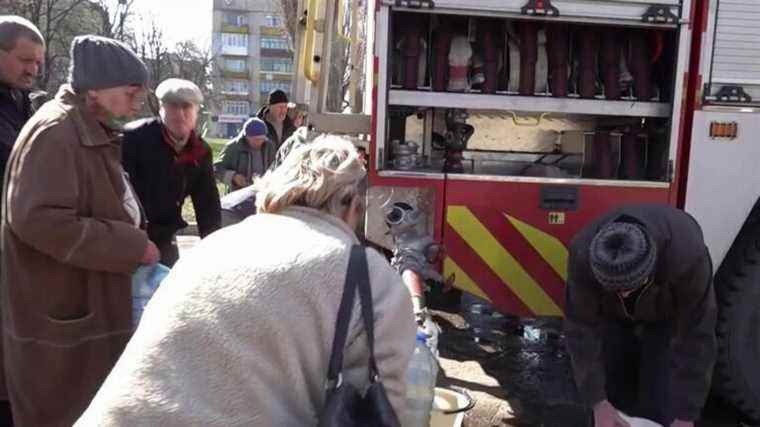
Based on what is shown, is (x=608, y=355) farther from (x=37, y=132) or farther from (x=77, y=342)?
(x=37, y=132)

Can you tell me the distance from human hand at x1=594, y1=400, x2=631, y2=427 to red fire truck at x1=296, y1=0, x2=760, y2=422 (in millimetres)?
898

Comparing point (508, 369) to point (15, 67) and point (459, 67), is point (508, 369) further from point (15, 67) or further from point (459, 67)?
point (15, 67)

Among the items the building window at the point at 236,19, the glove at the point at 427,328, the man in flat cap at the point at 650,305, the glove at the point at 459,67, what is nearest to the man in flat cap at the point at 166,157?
the glove at the point at 459,67

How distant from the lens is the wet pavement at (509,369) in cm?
387

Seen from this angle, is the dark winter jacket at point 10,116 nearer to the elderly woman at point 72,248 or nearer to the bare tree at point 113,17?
the elderly woman at point 72,248

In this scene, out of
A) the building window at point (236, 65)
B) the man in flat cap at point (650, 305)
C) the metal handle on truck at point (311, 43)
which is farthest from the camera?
the building window at point (236, 65)

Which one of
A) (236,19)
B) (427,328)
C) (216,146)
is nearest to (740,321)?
(427,328)

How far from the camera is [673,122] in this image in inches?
139

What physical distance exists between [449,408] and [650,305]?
0.86 metres

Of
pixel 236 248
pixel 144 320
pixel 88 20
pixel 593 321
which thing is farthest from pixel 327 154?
pixel 88 20

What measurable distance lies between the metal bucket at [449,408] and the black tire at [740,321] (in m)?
1.60

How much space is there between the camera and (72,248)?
2.19 meters

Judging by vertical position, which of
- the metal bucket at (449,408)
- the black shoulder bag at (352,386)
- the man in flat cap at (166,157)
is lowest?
the metal bucket at (449,408)

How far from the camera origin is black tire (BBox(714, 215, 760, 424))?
11.6ft
